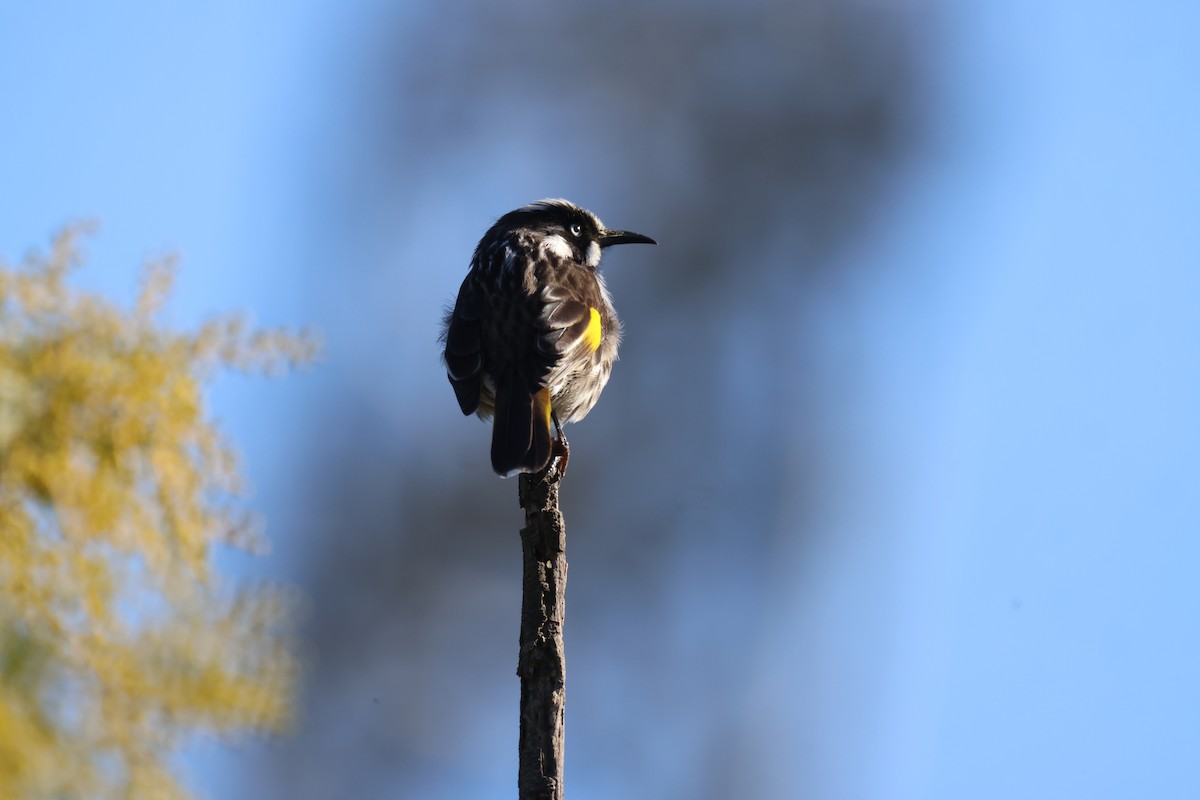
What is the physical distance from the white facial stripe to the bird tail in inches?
A: 49.3

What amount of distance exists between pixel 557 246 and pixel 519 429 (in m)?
1.97

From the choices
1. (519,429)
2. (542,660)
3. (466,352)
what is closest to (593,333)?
(466,352)

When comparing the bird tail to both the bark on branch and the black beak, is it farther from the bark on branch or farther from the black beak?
the black beak

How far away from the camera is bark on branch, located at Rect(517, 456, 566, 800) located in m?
3.09

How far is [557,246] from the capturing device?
7.49 m

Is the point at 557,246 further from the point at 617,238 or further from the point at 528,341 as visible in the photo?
the point at 528,341

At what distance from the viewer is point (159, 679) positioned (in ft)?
5.55

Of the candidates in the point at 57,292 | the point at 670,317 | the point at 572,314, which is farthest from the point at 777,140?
the point at 57,292

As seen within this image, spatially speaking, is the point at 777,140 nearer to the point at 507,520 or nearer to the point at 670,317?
the point at 670,317

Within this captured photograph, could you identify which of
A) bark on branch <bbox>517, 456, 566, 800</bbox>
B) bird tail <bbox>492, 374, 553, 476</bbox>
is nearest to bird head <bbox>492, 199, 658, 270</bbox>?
bird tail <bbox>492, 374, 553, 476</bbox>

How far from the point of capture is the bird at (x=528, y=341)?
5.95m

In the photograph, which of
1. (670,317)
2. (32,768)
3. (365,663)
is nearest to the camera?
(32,768)

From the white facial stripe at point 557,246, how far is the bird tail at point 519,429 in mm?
1252

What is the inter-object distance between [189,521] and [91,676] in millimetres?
295
